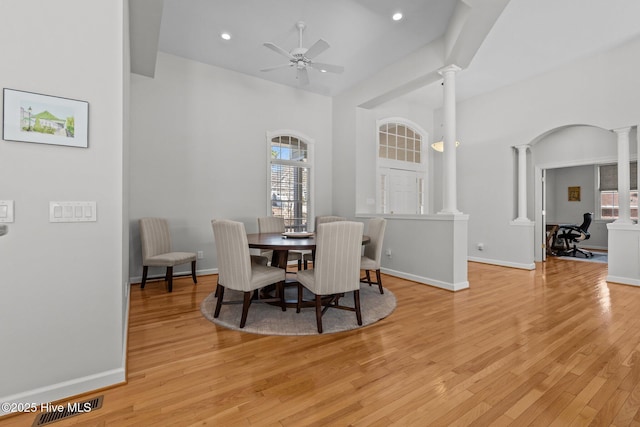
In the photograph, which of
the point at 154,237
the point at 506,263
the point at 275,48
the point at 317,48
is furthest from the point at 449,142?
the point at 154,237

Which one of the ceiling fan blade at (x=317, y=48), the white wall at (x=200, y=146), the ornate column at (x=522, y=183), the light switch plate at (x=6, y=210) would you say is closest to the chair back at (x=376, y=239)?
the ceiling fan blade at (x=317, y=48)

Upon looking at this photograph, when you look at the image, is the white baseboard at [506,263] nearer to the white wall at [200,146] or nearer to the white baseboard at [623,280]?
the white baseboard at [623,280]

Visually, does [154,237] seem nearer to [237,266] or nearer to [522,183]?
[237,266]

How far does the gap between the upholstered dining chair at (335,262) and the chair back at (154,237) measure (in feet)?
8.01

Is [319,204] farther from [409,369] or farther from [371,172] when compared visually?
[409,369]

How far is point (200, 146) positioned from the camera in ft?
15.4

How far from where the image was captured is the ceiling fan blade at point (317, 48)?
3.22m

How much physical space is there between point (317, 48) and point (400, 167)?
12.3 feet

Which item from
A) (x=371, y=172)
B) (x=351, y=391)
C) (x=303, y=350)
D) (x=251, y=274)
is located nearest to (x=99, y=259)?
(x=251, y=274)

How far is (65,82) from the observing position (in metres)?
1.63

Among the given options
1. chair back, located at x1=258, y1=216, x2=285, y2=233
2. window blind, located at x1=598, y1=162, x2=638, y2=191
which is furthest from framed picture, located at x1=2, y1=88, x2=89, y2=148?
window blind, located at x1=598, y1=162, x2=638, y2=191

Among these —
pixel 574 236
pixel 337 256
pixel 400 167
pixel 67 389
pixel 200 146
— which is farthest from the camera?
pixel 574 236

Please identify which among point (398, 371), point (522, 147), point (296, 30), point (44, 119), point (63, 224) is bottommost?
point (398, 371)

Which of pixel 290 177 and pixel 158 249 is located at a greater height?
pixel 290 177
